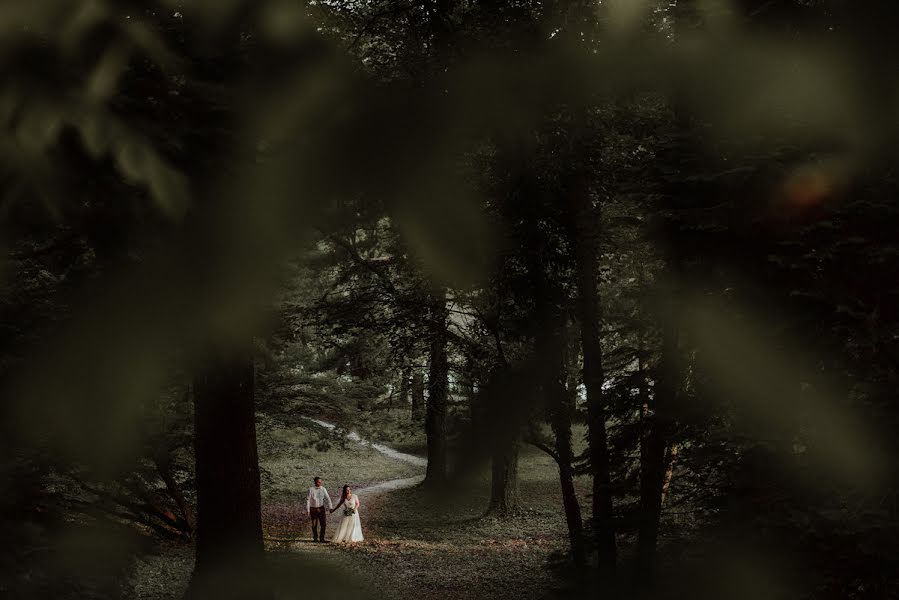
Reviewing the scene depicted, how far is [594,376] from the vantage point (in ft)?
35.6

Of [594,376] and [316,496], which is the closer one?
[594,376]

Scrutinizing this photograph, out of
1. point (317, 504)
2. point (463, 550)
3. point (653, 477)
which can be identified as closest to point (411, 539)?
point (463, 550)

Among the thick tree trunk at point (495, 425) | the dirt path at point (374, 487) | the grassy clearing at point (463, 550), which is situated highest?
the thick tree trunk at point (495, 425)

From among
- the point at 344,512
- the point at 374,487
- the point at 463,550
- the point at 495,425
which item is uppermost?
the point at 495,425

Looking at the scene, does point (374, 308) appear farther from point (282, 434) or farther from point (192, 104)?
point (192, 104)

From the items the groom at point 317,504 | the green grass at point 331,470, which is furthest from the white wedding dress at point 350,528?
the green grass at point 331,470

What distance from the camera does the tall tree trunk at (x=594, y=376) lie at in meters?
10.2

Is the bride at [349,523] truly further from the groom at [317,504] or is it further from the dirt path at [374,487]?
the dirt path at [374,487]

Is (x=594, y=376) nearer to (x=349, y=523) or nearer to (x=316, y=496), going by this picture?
(x=316, y=496)

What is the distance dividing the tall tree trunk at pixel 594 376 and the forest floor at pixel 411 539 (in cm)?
148

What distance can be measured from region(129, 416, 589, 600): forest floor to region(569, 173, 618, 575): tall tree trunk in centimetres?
148

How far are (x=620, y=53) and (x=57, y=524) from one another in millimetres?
1382

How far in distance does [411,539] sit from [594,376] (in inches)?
403

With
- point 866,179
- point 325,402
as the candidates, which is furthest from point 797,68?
point 325,402
